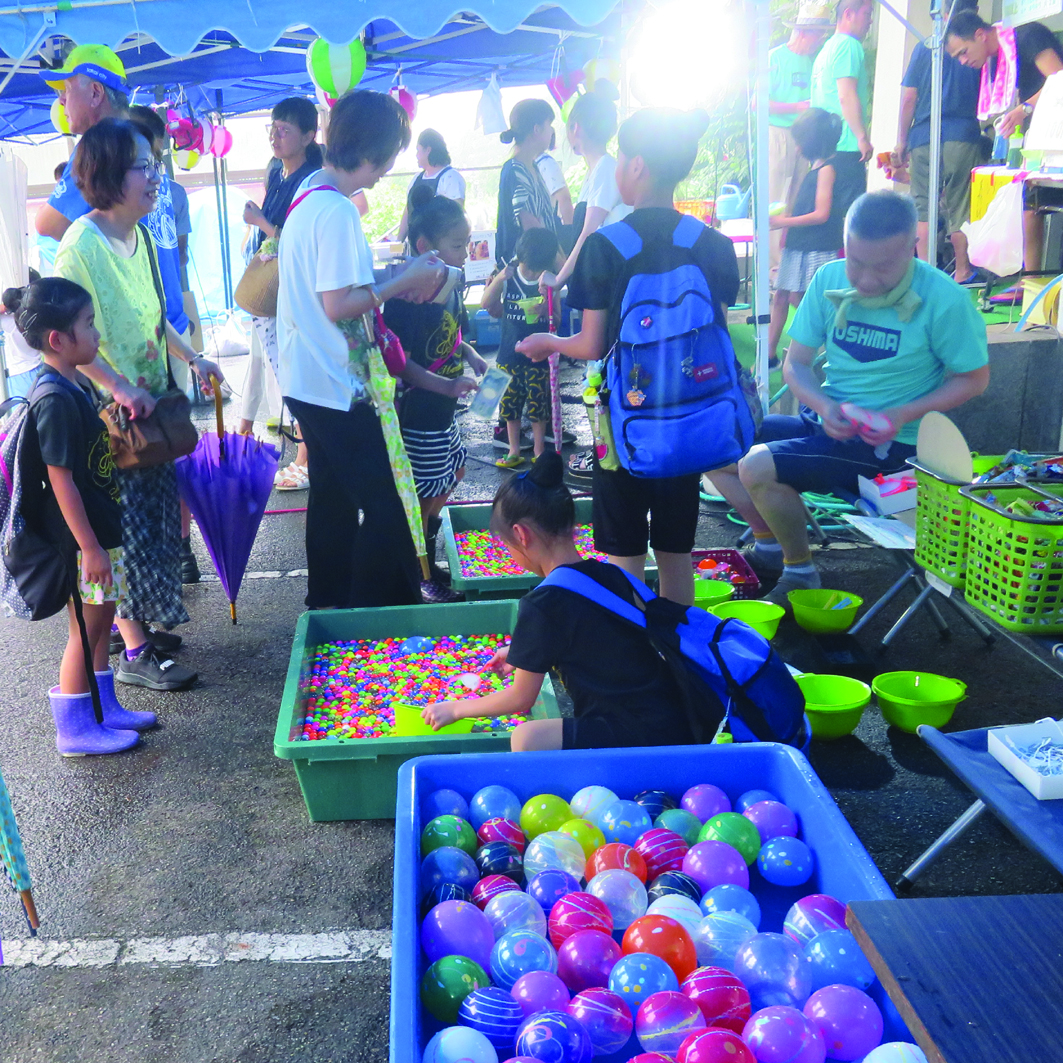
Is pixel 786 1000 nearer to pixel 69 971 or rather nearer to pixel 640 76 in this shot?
pixel 69 971

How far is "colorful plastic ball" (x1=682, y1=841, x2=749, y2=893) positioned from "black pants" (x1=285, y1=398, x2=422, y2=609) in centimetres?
188

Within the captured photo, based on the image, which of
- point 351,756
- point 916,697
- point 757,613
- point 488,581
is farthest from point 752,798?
point 488,581

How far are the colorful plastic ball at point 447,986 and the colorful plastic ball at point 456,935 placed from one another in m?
0.07

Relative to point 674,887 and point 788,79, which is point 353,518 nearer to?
point 674,887

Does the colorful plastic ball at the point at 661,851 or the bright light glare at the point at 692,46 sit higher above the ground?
the bright light glare at the point at 692,46

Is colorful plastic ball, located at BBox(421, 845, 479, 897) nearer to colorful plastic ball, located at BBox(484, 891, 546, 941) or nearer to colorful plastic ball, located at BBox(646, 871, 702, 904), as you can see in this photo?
colorful plastic ball, located at BBox(484, 891, 546, 941)

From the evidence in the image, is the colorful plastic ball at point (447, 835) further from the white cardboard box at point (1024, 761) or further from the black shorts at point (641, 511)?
the black shorts at point (641, 511)

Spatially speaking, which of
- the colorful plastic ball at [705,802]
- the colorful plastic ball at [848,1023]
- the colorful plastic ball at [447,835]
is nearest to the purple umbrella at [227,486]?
the colorful plastic ball at [447,835]

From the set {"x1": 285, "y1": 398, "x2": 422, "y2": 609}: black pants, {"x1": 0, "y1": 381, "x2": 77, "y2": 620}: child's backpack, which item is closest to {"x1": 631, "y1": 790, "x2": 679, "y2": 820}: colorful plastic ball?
{"x1": 285, "y1": 398, "x2": 422, "y2": 609}: black pants

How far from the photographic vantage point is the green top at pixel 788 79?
28.7 feet

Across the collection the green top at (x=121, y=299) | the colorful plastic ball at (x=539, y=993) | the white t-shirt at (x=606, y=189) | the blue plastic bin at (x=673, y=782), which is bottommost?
the colorful plastic ball at (x=539, y=993)

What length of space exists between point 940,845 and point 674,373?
1475mm

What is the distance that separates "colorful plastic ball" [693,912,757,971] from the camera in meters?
1.90

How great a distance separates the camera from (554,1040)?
63.7 inches
